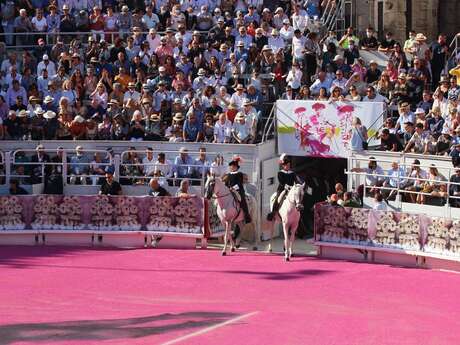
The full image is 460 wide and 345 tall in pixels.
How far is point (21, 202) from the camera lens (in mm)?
33469

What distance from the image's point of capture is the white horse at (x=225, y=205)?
31500 millimetres

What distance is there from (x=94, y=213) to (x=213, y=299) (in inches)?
269

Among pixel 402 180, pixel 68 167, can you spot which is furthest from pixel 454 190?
pixel 68 167

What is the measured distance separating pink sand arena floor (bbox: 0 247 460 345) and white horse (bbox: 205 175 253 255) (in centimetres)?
66

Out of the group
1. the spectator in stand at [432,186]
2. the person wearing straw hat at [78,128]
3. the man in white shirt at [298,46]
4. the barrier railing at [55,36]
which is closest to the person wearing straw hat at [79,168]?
the person wearing straw hat at [78,128]

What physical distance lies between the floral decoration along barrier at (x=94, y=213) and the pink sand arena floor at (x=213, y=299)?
0.70 metres

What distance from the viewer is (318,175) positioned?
3647cm

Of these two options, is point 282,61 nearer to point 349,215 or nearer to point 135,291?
point 349,215

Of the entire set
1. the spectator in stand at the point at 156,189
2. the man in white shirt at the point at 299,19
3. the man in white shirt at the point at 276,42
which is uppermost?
the man in white shirt at the point at 299,19

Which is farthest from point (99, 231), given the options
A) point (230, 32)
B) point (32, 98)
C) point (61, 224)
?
point (230, 32)

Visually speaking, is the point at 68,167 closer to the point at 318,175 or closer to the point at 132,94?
the point at 132,94

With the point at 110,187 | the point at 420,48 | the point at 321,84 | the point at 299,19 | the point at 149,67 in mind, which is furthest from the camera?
the point at 299,19

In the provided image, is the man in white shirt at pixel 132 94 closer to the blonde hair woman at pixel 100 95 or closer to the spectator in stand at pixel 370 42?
the blonde hair woman at pixel 100 95

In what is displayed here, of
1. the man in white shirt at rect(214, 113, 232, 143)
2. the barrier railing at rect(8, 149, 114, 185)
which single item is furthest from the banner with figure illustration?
the barrier railing at rect(8, 149, 114, 185)
